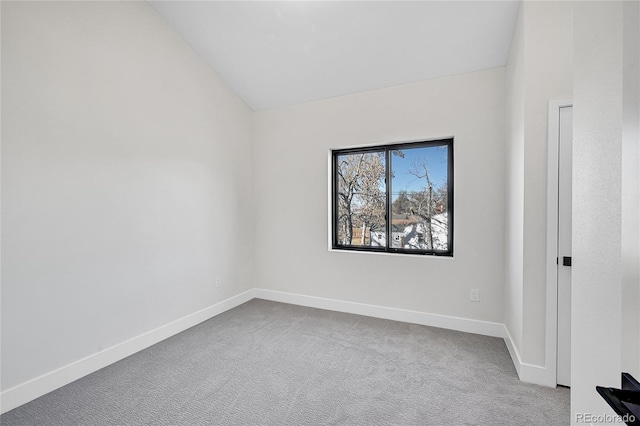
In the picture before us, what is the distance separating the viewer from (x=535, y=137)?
1962 millimetres

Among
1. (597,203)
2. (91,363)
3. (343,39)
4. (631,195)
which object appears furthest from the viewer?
(343,39)

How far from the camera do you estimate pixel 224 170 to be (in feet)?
11.3

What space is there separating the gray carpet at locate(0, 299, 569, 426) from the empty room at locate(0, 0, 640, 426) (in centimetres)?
2

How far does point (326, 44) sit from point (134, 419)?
321cm

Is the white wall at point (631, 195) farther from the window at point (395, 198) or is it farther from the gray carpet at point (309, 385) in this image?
the window at point (395, 198)

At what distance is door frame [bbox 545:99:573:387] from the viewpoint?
1.90m

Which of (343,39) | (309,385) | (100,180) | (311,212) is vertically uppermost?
(343,39)

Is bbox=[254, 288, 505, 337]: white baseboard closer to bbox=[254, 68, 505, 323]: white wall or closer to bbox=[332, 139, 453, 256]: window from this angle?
bbox=[254, 68, 505, 323]: white wall

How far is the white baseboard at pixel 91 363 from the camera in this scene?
180cm

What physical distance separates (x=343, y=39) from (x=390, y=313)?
2782mm

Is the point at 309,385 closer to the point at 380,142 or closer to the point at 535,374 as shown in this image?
the point at 535,374

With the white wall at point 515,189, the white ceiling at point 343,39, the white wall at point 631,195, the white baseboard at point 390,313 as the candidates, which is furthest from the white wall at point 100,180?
the white wall at point 515,189

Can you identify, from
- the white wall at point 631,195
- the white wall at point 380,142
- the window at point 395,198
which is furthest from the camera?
the window at point 395,198

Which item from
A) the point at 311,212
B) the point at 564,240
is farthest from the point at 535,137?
the point at 311,212
